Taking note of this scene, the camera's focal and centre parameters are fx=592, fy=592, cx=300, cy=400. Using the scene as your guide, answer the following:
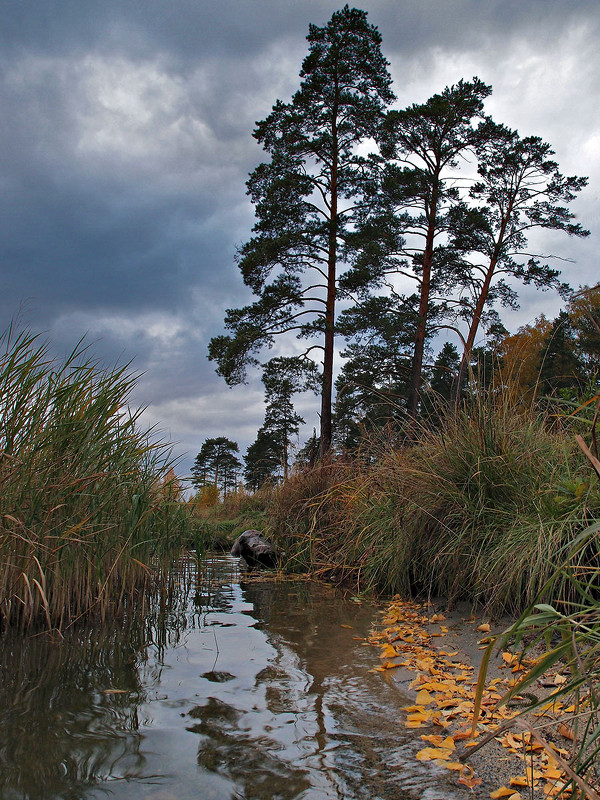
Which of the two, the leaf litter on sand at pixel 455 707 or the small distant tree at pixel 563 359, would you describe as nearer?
the leaf litter on sand at pixel 455 707

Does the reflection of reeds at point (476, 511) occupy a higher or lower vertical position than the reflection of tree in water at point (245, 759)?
higher

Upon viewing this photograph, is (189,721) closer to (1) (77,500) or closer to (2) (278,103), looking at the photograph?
(1) (77,500)

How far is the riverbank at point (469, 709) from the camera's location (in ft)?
7.07

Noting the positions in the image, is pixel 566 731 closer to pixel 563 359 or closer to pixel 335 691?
pixel 335 691

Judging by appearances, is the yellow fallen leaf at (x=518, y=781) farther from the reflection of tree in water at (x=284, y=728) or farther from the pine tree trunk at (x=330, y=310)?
the pine tree trunk at (x=330, y=310)

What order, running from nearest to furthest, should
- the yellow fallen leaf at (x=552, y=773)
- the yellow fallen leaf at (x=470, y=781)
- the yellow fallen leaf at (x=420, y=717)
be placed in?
the yellow fallen leaf at (x=552, y=773) → the yellow fallen leaf at (x=470, y=781) → the yellow fallen leaf at (x=420, y=717)

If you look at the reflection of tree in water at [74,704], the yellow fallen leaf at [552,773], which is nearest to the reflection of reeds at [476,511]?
the yellow fallen leaf at [552,773]

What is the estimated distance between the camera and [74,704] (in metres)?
2.95

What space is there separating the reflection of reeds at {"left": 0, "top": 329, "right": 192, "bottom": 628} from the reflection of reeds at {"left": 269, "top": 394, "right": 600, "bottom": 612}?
8.01 ft

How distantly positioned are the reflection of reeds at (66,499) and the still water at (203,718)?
291 mm

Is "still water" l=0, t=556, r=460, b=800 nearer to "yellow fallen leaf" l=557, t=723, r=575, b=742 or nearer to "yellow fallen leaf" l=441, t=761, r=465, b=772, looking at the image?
"yellow fallen leaf" l=441, t=761, r=465, b=772

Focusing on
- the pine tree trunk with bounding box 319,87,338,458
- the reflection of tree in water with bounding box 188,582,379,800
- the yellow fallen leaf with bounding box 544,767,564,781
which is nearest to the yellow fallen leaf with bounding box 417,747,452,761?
the reflection of tree in water with bounding box 188,582,379,800

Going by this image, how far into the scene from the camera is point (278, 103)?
18.8 meters

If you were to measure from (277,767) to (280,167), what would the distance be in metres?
18.2
